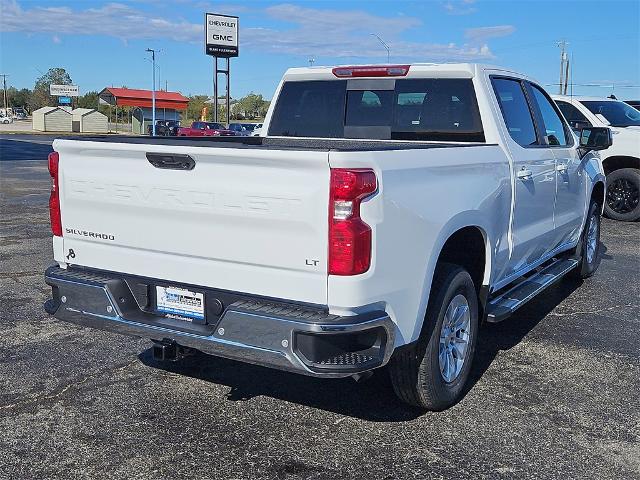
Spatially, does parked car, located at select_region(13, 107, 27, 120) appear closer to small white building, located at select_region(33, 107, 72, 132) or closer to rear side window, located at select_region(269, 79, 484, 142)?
small white building, located at select_region(33, 107, 72, 132)

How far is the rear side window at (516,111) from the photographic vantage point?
203 inches

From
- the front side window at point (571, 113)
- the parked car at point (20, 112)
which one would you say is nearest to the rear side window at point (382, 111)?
the front side window at point (571, 113)

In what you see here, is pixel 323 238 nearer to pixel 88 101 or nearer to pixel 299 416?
pixel 299 416

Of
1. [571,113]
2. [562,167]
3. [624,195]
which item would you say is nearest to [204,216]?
[562,167]

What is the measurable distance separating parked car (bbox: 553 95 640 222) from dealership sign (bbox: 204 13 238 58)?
5213 cm

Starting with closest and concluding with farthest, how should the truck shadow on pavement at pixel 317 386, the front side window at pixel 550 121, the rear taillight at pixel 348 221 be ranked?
the rear taillight at pixel 348 221 < the truck shadow on pavement at pixel 317 386 < the front side window at pixel 550 121

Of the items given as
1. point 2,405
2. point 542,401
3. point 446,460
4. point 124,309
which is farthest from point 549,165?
point 2,405

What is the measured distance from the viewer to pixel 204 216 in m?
3.54

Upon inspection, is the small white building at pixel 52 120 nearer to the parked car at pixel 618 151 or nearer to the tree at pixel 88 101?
the tree at pixel 88 101

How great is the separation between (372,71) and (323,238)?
2.51 metres

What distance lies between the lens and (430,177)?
12.2ft

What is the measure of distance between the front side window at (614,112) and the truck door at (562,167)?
6746 mm

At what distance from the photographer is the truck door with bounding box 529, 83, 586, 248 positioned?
5.91m

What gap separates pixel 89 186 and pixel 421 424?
231 centimetres
